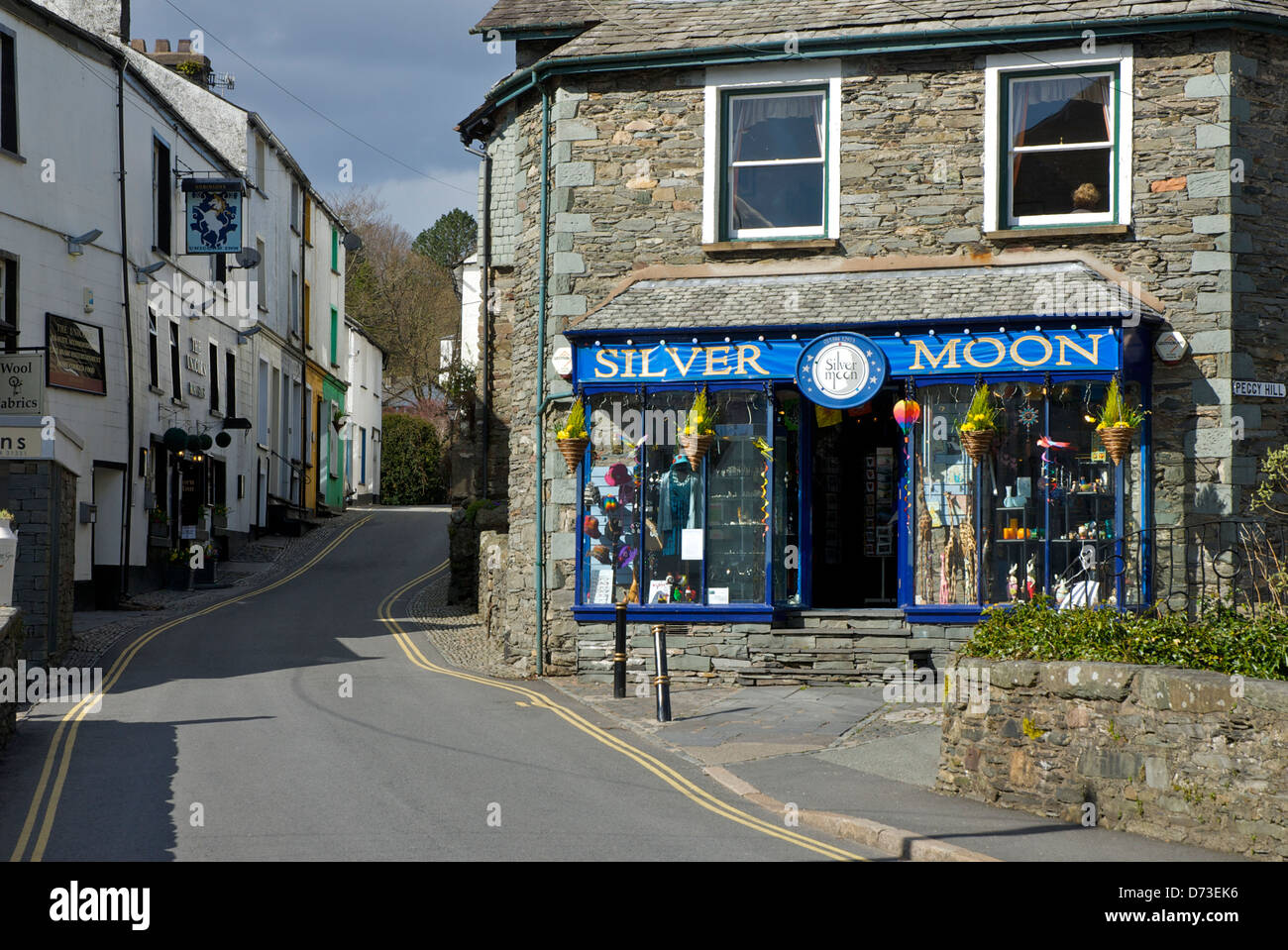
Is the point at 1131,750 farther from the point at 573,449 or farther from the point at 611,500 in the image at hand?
the point at 573,449

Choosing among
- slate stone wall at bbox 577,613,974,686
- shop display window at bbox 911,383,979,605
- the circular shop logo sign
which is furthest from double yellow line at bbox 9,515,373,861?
shop display window at bbox 911,383,979,605

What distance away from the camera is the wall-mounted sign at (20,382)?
18531mm

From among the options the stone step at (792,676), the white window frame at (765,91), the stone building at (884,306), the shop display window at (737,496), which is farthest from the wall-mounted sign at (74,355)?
the stone step at (792,676)

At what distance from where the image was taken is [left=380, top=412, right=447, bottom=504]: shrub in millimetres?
53156

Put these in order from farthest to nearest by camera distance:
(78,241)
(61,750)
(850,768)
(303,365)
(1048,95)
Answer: (303,365) → (78,241) → (1048,95) → (61,750) → (850,768)

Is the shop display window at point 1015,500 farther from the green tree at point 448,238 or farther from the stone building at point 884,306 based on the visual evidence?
the green tree at point 448,238

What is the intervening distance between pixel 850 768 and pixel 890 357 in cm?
582

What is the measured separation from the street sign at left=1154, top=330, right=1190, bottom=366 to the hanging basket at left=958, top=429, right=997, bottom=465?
2230mm

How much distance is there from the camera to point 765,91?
16.5 meters

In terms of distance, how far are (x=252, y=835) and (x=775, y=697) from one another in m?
7.35

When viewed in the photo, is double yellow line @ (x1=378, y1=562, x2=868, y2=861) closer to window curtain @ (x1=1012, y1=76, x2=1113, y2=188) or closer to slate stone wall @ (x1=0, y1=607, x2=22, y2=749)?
slate stone wall @ (x1=0, y1=607, x2=22, y2=749)

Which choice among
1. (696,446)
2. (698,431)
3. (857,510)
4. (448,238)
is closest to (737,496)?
(696,446)

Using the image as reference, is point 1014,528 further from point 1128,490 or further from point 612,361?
point 612,361

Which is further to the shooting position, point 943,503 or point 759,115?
point 759,115
